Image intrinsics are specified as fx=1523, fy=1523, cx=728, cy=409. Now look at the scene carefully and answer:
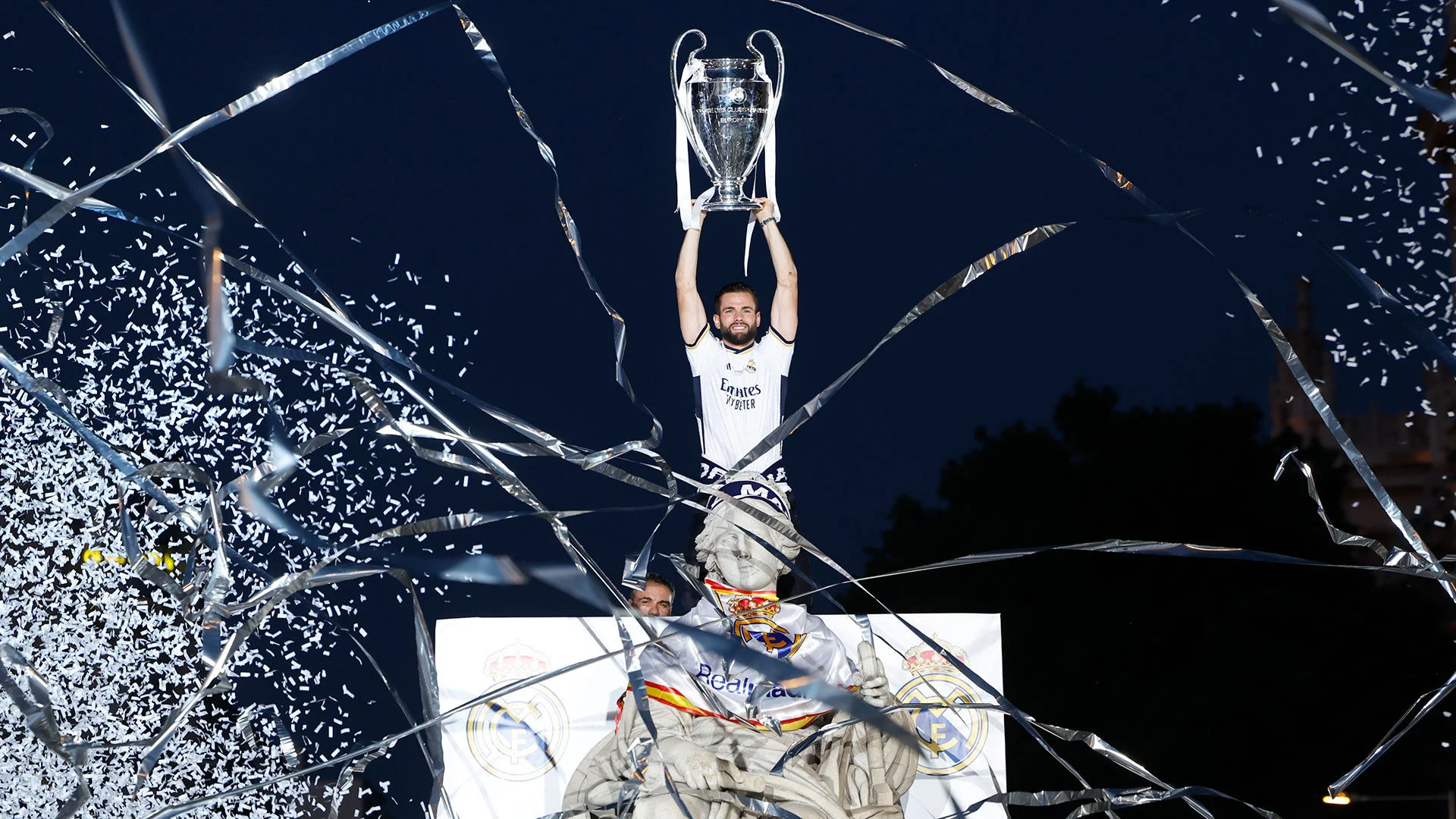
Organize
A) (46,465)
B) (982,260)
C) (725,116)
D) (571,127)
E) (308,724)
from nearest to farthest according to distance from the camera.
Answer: (982,260), (725,116), (46,465), (308,724), (571,127)

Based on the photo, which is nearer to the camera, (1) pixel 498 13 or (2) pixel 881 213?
(1) pixel 498 13

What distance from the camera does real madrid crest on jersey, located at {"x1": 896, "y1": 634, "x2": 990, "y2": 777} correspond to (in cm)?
506

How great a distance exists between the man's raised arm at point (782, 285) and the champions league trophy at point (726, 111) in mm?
165

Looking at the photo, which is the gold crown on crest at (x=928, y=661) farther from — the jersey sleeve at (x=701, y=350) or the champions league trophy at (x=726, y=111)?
the champions league trophy at (x=726, y=111)

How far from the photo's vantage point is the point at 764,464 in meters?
4.88

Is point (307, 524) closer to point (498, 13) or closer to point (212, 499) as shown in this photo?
point (212, 499)

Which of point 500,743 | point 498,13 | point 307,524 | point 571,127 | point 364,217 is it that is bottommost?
point 500,743

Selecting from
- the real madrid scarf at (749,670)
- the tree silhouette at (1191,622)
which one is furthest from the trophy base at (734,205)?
the tree silhouette at (1191,622)

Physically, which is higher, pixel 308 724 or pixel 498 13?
pixel 498 13

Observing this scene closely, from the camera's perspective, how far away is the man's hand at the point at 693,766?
4176 mm

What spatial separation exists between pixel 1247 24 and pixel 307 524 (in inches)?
266

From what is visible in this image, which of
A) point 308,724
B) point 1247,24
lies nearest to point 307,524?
point 308,724

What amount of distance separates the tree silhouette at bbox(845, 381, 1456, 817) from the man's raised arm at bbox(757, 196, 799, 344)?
5.63m

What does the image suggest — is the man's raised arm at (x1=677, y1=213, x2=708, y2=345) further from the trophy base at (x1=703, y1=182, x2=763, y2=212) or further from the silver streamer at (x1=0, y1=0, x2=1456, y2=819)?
the silver streamer at (x1=0, y1=0, x2=1456, y2=819)
